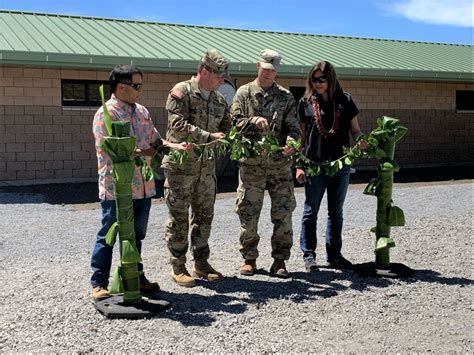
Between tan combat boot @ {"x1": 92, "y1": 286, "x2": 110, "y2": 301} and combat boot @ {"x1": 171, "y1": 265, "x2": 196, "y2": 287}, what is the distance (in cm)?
72

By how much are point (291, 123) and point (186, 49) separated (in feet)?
30.3

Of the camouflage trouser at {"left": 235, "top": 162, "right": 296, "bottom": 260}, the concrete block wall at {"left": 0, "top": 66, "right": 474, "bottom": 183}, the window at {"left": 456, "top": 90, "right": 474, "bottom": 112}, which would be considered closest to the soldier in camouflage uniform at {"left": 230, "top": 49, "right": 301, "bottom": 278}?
the camouflage trouser at {"left": 235, "top": 162, "right": 296, "bottom": 260}

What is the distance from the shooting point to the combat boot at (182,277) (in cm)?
509

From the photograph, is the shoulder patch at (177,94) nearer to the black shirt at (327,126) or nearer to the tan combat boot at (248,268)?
the black shirt at (327,126)

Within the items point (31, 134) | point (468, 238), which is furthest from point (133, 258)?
point (31, 134)

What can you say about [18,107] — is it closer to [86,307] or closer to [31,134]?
[31,134]

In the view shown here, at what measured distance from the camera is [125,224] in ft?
14.4

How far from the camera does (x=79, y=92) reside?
12711 millimetres

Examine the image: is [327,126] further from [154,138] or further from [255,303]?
[255,303]

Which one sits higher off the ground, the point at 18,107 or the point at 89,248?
the point at 18,107

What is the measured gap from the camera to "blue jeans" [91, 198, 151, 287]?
4.53 m

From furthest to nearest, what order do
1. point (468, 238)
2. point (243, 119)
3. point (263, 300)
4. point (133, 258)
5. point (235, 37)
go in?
point (235, 37) → point (468, 238) → point (243, 119) → point (263, 300) → point (133, 258)

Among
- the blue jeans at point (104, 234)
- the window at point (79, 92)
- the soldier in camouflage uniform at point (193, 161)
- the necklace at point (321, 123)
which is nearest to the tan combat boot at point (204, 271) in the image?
the soldier in camouflage uniform at point (193, 161)

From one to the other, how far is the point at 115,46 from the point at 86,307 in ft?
31.9
